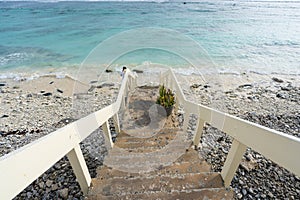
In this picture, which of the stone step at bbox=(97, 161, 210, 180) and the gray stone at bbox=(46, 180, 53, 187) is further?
the gray stone at bbox=(46, 180, 53, 187)

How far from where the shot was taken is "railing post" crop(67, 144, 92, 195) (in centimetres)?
135

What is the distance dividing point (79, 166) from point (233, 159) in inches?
48.9

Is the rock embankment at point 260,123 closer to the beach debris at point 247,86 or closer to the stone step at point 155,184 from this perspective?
the beach debris at point 247,86

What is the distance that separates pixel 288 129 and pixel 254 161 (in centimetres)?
174

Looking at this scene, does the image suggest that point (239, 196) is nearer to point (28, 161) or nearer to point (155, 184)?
point (155, 184)

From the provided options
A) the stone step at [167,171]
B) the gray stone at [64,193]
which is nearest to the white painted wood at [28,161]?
the stone step at [167,171]

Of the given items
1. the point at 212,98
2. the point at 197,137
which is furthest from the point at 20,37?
the point at 197,137

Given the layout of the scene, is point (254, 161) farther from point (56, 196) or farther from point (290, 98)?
point (290, 98)

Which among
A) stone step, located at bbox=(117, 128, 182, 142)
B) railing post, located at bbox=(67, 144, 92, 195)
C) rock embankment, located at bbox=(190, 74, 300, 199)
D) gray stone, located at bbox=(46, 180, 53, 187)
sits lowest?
rock embankment, located at bbox=(190, 74, 300, 199)

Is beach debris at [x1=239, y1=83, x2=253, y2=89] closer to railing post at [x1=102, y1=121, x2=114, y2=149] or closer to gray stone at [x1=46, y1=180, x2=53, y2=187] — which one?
railing post at [x1=102, y1=121, x2=114, y2=149]

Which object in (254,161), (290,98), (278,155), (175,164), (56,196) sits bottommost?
(290,98)

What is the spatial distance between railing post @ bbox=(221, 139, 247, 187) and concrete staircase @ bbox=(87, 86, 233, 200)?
86 millimetres

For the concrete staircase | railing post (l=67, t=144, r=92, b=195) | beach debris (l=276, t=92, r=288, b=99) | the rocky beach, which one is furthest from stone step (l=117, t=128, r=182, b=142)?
beach debris (l=276, t=92, r=288, b=99)

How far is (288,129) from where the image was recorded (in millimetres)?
3859
